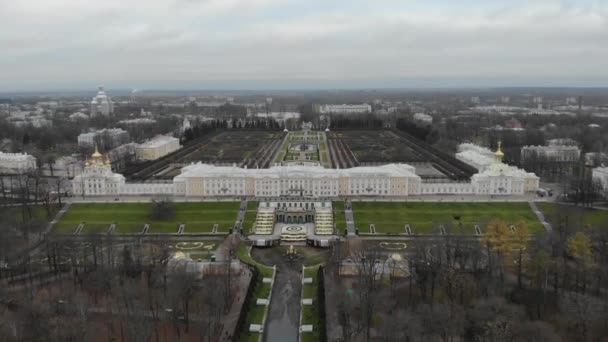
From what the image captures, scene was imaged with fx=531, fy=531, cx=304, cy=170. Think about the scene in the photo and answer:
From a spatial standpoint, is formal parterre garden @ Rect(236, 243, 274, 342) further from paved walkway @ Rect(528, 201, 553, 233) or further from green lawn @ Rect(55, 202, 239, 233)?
paved walkway @ Rect(528, 201, 553, 233)

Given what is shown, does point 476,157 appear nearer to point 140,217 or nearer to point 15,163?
point 140,217

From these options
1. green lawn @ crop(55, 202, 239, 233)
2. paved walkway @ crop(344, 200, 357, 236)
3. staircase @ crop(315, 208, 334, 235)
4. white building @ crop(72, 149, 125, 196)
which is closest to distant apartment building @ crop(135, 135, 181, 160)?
white building @ crop(72, 149, 125, 196)

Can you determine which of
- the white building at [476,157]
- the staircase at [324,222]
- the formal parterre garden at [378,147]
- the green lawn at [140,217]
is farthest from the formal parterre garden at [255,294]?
the formal parterre garden at [378,147]

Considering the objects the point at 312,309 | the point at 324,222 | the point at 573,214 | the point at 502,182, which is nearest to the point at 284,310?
the point at 312,309

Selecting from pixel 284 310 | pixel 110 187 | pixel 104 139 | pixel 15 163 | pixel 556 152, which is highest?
pixel 104 139

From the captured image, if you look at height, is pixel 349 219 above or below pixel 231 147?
below
